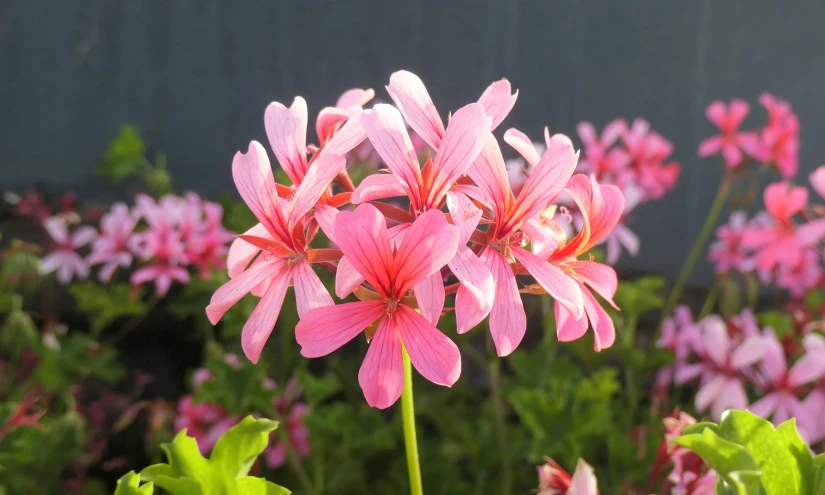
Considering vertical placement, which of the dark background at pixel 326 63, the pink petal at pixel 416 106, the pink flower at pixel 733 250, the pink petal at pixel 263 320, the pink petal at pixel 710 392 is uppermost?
the dark background at pixel 326 63

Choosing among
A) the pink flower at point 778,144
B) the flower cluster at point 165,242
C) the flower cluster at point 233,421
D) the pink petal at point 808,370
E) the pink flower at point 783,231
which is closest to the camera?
the pink petal at point 808,370

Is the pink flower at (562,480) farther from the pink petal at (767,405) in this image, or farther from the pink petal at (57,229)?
the pink petal at (57,229)

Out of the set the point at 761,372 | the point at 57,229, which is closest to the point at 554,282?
the point at 761,372

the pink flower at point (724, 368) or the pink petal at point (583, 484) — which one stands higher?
the pink petal at point (583, 484)

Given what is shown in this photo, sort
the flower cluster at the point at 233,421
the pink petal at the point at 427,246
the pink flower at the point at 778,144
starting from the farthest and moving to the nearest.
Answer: the pink flower at the point at 778,144 → the flower cluster at the point at 233,421 → the pink petal at the point at 427,246

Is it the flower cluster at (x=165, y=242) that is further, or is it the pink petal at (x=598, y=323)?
the flower cluster at (x=165, y=242)

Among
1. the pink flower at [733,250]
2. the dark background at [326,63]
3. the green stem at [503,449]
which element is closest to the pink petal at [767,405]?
the green stem at [503,449]

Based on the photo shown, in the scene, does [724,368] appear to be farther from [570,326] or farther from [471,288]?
[471,288]
